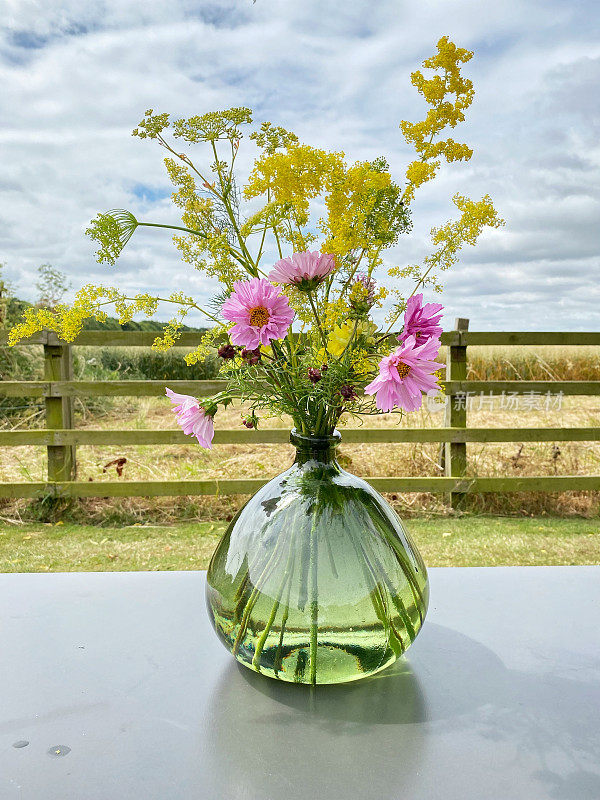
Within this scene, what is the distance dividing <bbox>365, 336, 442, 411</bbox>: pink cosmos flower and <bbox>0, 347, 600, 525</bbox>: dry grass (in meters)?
2.87

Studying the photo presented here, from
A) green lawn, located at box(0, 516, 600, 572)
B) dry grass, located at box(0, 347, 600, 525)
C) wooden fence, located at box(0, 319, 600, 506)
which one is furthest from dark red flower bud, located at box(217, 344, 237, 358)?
dry grass, located at box(0, 347, 600, 525)

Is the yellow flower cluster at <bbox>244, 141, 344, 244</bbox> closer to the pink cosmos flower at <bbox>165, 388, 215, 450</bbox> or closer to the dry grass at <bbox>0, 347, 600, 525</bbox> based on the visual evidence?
the pink cosmos flower at <bbox>165, 388, 215, 450</bbox>

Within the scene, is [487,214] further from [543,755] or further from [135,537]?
[135,537]

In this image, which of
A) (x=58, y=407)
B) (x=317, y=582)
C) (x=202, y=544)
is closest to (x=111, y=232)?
(x=317, y=582)

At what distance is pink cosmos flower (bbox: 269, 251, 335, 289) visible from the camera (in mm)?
673

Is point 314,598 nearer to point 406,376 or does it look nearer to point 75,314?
point 406,376

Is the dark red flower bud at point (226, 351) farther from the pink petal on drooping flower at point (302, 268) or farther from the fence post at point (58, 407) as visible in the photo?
the fence post at point (58, 407)

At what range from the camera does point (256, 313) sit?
2.08 ft

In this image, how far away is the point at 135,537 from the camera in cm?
320

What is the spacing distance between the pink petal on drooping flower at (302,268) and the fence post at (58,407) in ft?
9.79

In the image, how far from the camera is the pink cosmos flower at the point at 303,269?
2.21 feet

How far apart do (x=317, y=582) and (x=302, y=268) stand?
1.06ft

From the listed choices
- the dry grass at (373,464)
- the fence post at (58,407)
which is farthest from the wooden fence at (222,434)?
the dry grass at (373,464)

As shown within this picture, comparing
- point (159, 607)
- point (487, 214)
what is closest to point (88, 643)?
point (159, 607)
